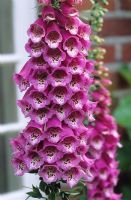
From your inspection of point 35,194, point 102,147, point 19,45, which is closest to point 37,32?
point 35,194

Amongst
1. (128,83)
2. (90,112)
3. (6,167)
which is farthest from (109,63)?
(90,112)

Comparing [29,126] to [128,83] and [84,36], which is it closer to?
[84,36]

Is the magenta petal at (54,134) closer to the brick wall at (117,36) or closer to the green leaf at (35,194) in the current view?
the green leaf at (35,194)

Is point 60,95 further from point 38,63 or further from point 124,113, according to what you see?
point 124,113

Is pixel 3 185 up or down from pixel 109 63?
down

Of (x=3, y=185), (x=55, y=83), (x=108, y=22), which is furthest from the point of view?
(x=108, y=22)

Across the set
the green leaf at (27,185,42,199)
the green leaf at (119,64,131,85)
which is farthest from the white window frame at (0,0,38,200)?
the green leaf at (27,185,42,199)
